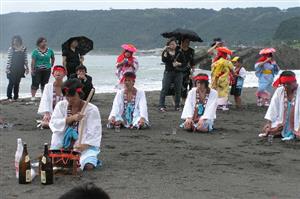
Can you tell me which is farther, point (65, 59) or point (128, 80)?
point (65, 59)

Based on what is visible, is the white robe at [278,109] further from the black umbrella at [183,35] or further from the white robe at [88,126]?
the black umbrella at [183,35]

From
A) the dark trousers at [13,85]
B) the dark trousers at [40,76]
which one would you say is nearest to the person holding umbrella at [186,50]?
the dark trousers at [40,76]

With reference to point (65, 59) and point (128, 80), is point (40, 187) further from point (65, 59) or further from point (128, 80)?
point (65, 59)

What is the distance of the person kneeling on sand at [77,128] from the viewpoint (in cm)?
662

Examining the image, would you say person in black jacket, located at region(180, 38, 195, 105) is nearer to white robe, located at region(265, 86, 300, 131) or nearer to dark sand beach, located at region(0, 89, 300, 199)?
dark sand beach, located at region(0, 89, 300, 199)

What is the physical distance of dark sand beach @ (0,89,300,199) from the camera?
579 centimetres

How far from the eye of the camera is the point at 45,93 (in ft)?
29.6

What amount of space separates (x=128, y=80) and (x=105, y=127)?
1.04 metres

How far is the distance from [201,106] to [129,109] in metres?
1.23

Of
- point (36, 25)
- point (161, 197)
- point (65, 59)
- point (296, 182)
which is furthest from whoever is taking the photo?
point (36, 25)

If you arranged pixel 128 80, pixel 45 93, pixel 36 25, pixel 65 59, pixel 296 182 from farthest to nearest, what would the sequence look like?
1. pixel 36 25
2. pixel 65 59
3. pixel 128 80
4. pixel 45 93
5. pixel 296 182

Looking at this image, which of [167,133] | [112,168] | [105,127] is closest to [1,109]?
[105,127]

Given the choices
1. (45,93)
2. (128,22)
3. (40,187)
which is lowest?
(40,187)

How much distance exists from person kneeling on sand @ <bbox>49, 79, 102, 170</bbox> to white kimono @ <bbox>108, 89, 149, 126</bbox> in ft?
10.2
